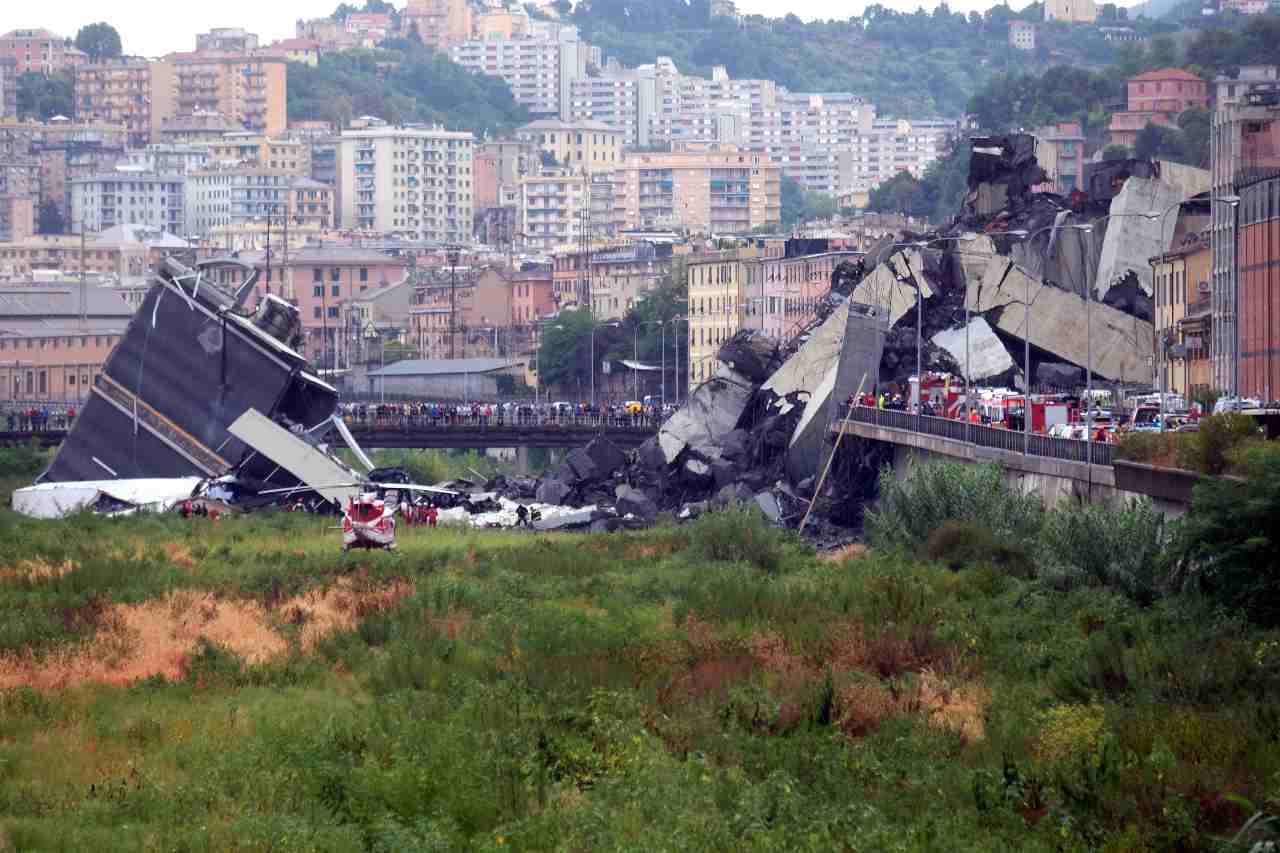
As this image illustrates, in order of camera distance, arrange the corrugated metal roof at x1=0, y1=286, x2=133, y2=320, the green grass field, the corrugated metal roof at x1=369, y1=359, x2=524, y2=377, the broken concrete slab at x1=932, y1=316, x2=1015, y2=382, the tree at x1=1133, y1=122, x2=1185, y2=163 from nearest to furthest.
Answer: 1. the green grass field
2. the broken concrete slab at x1=932, y1=316, x2=1015, y2=382
3. the tree at x1=1133, y1=122, x2=1185, y2=163
4. the corrugated metal roof at x1=369, y1=359, x2=524, y2=377
5. the corrugated metal roof at x1=0, y1=286, x2=133, y2=320

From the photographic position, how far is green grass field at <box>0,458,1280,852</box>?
99.2ft

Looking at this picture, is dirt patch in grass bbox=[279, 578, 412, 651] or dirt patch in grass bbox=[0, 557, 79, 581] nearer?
dirt patch in grass bbox=[279, 578, 412, 651]

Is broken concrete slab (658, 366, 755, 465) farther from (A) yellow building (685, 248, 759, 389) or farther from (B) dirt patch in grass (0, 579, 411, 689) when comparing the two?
(A) yellow building (685, 248, 759, 389)

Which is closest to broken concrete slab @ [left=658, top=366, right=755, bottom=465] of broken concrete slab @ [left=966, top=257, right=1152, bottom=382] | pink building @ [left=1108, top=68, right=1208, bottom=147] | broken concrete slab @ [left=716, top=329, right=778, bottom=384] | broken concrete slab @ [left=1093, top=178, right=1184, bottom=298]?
broken concrete slab @ [left=716, top=329, right=778, bottom=384]

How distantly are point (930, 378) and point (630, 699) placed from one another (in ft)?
149

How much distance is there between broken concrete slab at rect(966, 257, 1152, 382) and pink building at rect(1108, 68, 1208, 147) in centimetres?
8698

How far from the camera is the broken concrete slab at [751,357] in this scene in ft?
301

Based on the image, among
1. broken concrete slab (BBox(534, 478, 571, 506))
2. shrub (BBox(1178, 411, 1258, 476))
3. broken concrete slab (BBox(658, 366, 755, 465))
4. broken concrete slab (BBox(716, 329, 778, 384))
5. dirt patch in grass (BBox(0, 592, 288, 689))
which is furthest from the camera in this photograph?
broken concrete slab (BBox(534, 478, 571, 506))

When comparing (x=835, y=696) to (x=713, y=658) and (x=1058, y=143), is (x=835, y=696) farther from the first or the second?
(x=1058, y=143)

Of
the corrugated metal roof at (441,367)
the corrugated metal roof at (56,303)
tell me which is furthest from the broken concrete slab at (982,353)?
the corrugated metal roof at (56,303)

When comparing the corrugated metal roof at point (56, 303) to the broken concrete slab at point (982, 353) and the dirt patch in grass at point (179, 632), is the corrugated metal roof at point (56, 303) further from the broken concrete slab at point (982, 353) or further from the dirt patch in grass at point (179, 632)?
the dirt patch in grass at point (179, 632)

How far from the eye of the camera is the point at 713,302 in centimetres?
15012

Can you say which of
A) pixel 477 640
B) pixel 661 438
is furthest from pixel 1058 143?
pixel 477 640

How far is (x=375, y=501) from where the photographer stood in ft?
214
